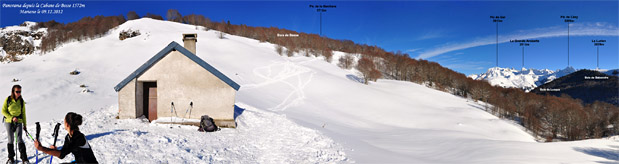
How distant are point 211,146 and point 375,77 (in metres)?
42.9

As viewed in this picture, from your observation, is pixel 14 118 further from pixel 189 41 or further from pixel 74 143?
pixel 189 41

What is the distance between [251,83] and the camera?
37188 mm

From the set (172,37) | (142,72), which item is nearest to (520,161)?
(142,72)

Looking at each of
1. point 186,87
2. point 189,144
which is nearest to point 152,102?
point 186,87

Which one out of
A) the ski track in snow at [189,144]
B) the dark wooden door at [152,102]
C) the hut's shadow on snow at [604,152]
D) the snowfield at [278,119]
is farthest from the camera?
the dark wooden door at [152,102]

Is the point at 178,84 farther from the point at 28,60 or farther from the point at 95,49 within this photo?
the point at 95,49

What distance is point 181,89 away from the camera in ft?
41.4

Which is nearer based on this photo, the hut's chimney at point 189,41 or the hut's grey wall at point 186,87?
the hut's grey wall at point 186,87

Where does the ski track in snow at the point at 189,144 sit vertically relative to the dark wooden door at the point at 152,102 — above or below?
below

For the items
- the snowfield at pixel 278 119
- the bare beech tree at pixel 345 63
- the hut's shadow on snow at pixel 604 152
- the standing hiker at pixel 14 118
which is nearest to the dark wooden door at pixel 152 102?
the snowfield at pixel 278 119

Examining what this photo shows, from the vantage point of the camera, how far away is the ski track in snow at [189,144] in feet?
24.9

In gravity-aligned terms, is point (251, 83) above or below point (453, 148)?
above

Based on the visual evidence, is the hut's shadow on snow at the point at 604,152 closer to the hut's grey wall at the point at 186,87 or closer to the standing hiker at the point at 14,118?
the hut's grey wall at the point at 186,87

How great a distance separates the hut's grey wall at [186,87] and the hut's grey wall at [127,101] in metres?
0.58
